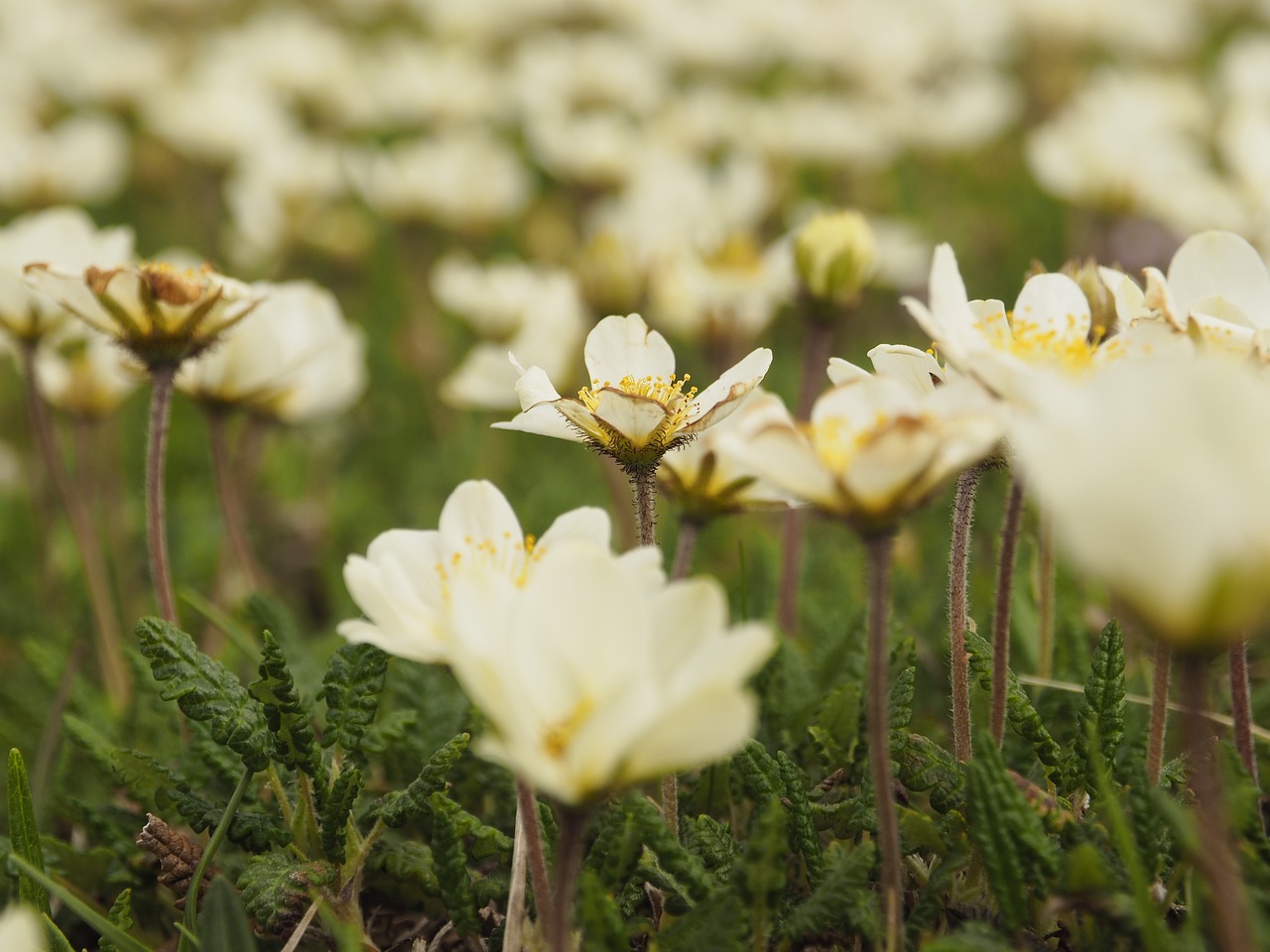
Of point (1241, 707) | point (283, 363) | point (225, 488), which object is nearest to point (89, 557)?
point (225, 488)

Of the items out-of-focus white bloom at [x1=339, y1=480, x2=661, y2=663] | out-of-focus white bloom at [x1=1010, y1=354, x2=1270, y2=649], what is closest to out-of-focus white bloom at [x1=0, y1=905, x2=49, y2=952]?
out-of-focus white bloom at [x1=339, y1=480, x2=661, y2=663]

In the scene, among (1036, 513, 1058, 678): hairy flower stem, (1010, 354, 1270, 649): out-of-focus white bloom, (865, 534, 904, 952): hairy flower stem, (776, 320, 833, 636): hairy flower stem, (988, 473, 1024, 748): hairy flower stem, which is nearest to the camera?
(1010, 354, 1270, 649): out-of-focus white bloom

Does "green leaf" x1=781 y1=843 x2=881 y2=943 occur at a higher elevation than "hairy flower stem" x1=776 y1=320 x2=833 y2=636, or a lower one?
lower

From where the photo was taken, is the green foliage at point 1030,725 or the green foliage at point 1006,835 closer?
the green foliage at point 1006,835

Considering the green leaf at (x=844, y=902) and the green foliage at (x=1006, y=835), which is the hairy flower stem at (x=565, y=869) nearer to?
the green leaf at (x=844, y=902)

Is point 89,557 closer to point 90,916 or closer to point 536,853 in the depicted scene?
point 90,916

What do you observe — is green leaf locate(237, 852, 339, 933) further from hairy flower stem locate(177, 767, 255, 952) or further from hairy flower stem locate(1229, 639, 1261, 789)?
hairy flower stem locate(1229, 639, 1261, 789)

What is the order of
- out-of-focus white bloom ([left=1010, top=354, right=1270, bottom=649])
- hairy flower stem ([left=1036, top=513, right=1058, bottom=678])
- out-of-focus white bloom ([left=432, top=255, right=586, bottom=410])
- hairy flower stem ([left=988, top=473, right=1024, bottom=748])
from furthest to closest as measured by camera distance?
out-of-focus white bloom ([left=432, top=255, right=586, bottom=410]), hairy flower stem ([left=1036, top=513, right=1058, bottom=678]), hairy flower stem ([left=988, top=473, right=1024, bottom=748]), out-of-focus white bloom ([left=1010, top=354, right=1270, bottom=649])

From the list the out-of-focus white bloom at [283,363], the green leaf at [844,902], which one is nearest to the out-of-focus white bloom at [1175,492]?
the green leaf at [844,902]
